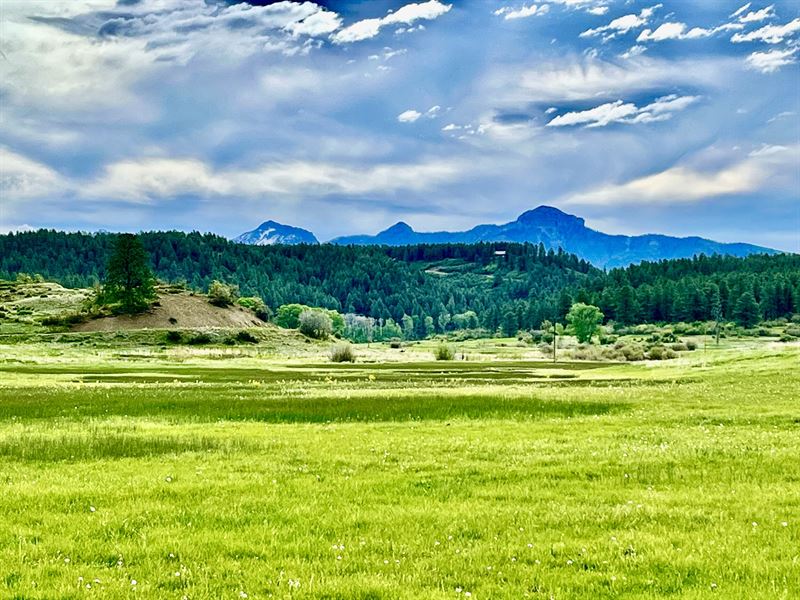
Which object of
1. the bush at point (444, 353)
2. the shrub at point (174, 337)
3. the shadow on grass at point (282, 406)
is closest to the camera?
the shadow on grass at point (282, 406)

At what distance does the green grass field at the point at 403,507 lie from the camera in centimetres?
1048

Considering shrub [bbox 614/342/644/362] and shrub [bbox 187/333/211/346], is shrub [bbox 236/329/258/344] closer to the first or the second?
shrub [bbox 187/333/211/346]

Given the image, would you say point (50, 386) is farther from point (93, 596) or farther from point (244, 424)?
point (93, 596)

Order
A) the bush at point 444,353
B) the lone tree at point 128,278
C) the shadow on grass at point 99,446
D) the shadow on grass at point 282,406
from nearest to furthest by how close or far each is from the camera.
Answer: the shadow on grass at point 99,446
the shadow on grass at point 282,406
the bush at point 444,353
the lone tree at point 128,278

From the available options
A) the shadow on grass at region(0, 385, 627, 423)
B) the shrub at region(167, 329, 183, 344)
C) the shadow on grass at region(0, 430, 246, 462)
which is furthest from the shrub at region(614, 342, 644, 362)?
the shadow on grass at region(0, 430, 246, 462)

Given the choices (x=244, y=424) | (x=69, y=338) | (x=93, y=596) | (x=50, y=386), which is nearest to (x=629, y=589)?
(x=93, y=596)

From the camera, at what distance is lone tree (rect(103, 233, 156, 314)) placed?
7298 inches

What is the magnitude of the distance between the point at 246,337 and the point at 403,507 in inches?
6474

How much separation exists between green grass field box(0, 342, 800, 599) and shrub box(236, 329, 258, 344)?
5561 inches

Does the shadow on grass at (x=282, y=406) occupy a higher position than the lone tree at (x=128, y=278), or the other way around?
the lone tree at (x=128, y=278)

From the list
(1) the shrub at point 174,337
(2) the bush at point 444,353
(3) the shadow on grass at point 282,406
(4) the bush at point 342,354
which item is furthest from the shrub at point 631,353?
(3) the shadow on grass at point 282,406

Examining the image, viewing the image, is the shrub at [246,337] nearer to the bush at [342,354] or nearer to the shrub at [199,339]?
the shrub at [199,339]

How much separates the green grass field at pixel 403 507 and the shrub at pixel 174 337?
5244 inches

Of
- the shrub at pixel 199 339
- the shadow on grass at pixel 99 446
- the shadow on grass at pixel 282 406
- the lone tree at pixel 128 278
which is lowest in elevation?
the shadow on grass at pixel 282 406
